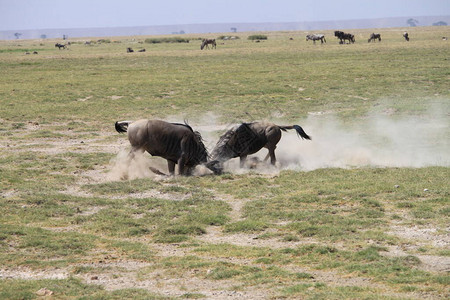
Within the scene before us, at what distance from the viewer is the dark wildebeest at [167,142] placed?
15.9 meters

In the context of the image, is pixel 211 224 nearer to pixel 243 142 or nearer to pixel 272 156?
pixel 243 142

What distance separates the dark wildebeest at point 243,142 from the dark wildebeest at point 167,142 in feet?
1.98

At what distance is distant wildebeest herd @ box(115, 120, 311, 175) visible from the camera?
15.9 metres

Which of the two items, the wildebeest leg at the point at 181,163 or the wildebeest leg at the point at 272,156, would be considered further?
the wildebeest leg at the point at 272,156

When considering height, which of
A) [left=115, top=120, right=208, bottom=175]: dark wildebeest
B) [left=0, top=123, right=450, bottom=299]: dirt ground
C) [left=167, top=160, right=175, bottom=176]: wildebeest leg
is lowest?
[left=167, top=160, right=175, bottom=176]: wildebeest leg

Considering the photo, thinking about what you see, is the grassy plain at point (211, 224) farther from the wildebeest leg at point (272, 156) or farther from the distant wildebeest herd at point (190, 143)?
the wildebeest leg at point (272, 156)

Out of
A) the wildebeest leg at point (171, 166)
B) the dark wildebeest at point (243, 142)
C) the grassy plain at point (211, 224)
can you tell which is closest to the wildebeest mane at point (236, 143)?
the dark wildebeest at point (243, 142)

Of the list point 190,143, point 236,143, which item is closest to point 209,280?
point 190,143

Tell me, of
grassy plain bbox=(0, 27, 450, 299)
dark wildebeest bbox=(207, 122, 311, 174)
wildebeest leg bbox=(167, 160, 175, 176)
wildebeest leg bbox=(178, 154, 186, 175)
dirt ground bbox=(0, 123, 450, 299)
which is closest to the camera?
dirt ground bbox=(0, 123, 450, 299)

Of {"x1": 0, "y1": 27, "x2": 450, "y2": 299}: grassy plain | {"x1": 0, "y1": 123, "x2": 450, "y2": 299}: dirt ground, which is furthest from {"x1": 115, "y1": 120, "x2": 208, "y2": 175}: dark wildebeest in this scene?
{"x1": 0, "y1": 123, "x2": 450, "y2": 299}: dirt ground

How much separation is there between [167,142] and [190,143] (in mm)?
546

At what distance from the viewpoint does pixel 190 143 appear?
16.1m

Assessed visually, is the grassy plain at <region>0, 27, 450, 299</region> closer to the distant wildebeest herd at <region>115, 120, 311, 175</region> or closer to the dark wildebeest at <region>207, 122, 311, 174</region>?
the distant wildebeest herd at <region>115, 120, 311, 175</region>

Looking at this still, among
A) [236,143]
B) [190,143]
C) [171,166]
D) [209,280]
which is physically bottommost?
[171,166]
